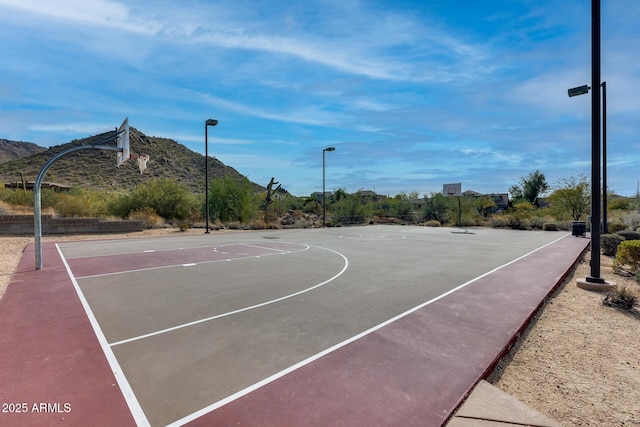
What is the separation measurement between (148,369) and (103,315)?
8.11ft

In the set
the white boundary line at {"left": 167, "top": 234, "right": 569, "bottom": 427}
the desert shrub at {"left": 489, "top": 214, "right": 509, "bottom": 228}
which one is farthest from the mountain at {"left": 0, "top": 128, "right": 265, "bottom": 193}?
the white boundary line at {"left": 167, "top": 234, "right": 569, "bottom": 427}

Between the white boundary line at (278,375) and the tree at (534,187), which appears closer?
the white boundary line at (278,375)

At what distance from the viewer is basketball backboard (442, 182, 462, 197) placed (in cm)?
3391

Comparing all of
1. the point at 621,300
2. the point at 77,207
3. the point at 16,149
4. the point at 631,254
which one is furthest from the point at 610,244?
the point at 16,149

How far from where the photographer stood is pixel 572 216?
29047 millimetres

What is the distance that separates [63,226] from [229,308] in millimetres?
17643

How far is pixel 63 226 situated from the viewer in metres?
18.2

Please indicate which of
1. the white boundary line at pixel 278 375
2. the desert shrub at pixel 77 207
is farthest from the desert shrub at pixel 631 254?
the desert shrub at pixel 77 207

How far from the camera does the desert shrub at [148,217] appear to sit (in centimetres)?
2285

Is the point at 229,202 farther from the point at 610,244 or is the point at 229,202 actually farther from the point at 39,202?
the point at 610,244

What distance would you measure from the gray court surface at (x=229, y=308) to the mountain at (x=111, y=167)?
34.2 meters

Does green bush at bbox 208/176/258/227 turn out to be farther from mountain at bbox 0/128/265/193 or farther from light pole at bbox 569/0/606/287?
light pole at bbox 569/0/606/287

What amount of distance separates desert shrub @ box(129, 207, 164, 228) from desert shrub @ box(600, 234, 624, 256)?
79.5 feet

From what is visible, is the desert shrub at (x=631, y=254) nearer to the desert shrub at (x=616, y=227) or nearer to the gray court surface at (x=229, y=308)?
the gray court surface at (x=229, y=308)
